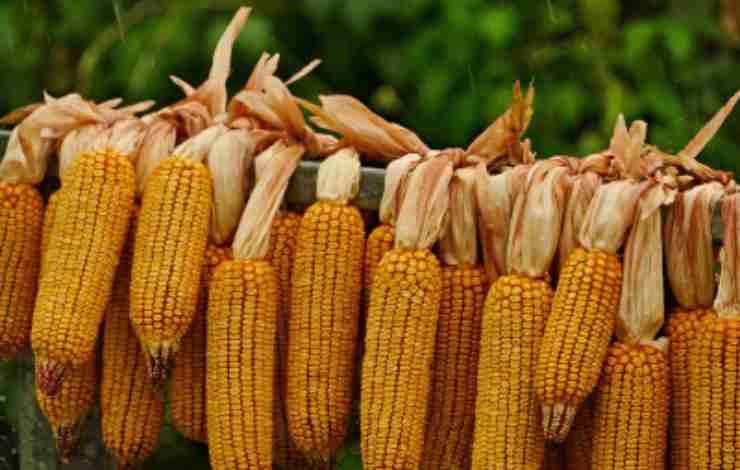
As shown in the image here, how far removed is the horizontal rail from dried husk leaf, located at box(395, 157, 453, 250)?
0.37 ft

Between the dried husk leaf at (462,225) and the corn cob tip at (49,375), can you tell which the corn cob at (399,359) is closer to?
the dried husk leaf at (462,225)

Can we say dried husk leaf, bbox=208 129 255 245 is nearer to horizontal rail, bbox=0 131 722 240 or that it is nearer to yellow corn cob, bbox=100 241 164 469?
horizontal rail, bbox=0 131 722 240

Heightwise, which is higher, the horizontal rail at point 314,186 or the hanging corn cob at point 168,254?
the horizontal rail at point 314,186

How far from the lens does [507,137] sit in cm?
295

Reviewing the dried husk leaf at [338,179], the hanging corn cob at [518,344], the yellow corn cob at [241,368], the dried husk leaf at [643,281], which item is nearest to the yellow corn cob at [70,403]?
the yellow corn cob at [241,368]

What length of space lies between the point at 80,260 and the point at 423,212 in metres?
0.71

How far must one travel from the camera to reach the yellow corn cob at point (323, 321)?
2.91 metres

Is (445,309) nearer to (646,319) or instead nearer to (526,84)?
(646,319)

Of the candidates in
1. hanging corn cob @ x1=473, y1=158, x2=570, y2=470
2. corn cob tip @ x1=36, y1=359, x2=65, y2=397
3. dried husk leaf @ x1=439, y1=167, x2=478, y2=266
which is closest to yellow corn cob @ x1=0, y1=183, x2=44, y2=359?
corn cob tip @ x1=36, y1=359, x2=65, y2=397

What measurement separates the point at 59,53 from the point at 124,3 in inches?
18.4

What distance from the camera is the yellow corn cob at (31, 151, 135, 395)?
2947mm

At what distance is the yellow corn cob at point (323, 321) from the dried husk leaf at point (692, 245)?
2.03 ft

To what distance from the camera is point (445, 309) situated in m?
2.89

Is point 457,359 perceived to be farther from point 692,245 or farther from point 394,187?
point 692,245
